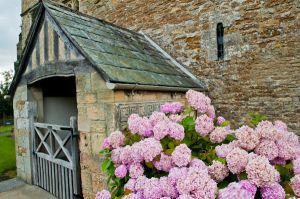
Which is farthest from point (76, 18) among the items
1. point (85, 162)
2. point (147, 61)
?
point (85, 162)

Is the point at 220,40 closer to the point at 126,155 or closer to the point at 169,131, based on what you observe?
the point at 169,131

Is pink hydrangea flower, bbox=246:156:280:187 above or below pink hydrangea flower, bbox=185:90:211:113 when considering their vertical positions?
below

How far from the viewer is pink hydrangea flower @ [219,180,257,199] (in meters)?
1.77

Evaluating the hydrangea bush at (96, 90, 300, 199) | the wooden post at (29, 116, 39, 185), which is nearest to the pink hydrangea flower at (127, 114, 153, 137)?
the hydrangea bush at (96, 90, 300, 199)

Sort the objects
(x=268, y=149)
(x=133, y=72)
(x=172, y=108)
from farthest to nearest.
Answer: (x=133, y=72), (x=172, y=108), (x=268, y=149)

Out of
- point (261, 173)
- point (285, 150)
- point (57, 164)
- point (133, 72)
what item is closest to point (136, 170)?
point (261, 173)

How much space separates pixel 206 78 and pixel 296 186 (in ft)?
15.4

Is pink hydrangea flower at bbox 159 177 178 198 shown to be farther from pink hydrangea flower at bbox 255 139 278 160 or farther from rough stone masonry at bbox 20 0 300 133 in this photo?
rough stone masonry at bbox 20 0 300 133

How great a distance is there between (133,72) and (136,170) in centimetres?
234

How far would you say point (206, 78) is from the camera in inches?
257

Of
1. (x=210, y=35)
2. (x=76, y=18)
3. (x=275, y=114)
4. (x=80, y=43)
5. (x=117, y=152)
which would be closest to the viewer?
(x=117, y=152)

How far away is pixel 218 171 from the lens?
2080 millimetres

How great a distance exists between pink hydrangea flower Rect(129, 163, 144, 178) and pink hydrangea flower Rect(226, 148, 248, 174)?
0.80 metres

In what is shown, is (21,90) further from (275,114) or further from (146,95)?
(275,114)
